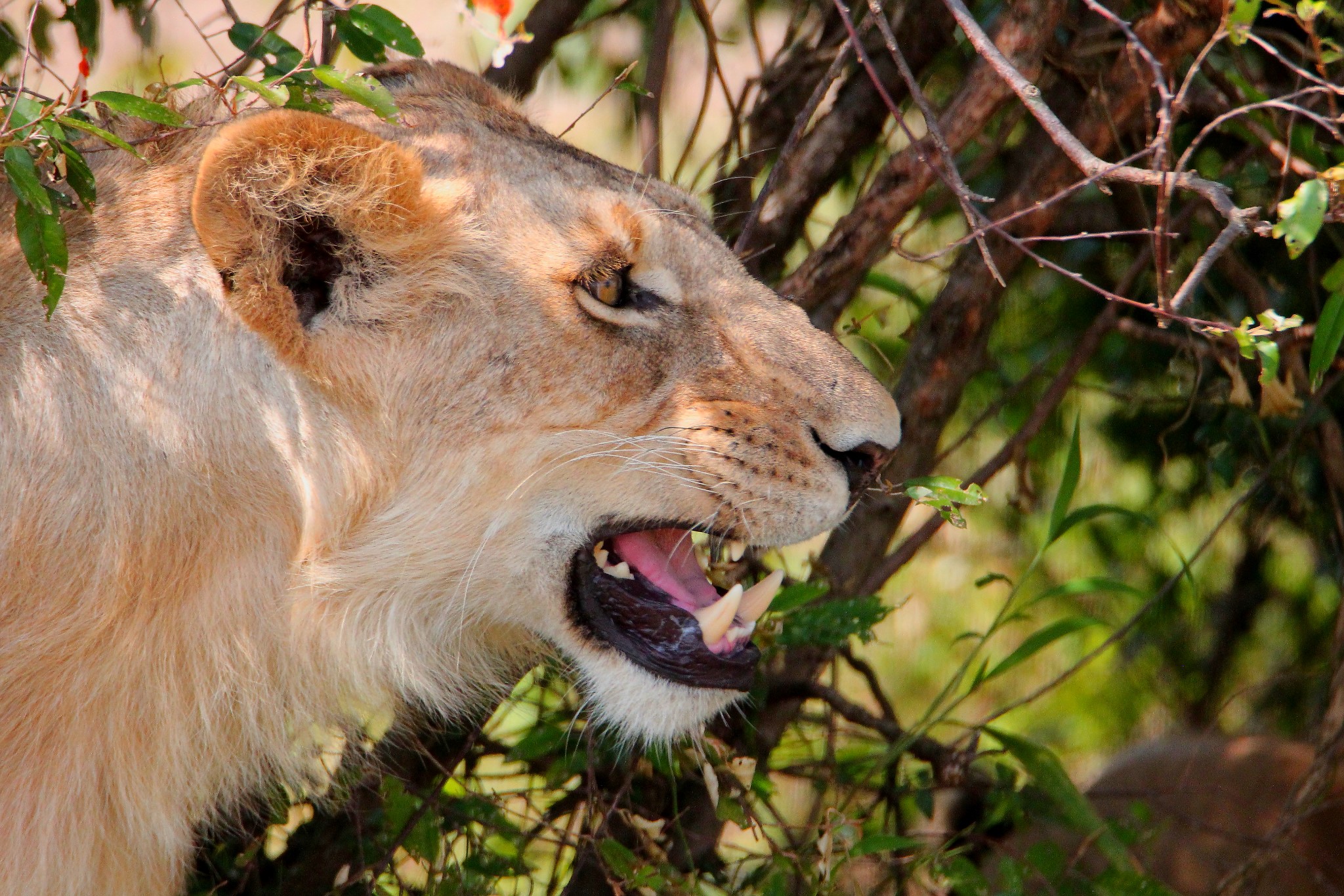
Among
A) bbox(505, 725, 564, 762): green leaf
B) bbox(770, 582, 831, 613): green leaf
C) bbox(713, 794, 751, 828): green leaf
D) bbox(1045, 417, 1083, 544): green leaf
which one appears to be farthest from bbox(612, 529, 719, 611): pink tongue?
bbox(1045, 417, 1083, 544): green leaf

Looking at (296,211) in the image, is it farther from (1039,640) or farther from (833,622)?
(1039,640)

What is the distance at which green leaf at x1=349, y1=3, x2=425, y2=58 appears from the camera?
2148 mm

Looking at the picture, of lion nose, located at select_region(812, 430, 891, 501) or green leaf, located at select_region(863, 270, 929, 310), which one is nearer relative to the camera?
lion nose, located at select_region(812, 430, 891, 501)

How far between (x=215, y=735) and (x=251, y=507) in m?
0.42

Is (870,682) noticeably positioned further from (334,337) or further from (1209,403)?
(334,337)

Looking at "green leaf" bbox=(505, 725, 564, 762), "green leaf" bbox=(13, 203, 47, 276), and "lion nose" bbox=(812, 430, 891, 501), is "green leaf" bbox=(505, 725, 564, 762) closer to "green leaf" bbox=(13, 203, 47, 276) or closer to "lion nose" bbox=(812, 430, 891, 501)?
"lion nose" bbox=(812, 430, 891, 501)

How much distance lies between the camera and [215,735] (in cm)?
221

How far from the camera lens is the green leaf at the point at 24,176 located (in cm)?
175

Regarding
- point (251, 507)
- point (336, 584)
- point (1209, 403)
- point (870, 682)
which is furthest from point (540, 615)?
point (1209, 403)

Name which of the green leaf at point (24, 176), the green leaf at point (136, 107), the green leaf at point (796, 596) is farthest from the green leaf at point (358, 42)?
the green leaf at point (796, 596)

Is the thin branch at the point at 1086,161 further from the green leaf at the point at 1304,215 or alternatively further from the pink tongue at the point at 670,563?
the pink tongue at the point at 670,563

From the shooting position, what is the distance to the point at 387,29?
2152 millimetres

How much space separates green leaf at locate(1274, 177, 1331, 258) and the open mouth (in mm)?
948

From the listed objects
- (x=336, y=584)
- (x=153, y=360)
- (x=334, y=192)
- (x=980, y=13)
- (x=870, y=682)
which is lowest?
(x=870, y=682)
